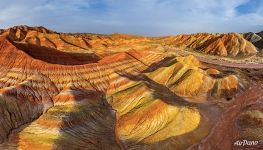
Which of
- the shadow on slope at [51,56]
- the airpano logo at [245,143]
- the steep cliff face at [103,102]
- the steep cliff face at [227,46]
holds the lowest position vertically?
the steep cliff face at [227,46]

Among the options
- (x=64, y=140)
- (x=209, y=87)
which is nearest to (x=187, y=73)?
(x=209, y=87)

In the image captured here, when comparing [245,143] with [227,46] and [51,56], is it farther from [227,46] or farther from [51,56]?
[227,46]

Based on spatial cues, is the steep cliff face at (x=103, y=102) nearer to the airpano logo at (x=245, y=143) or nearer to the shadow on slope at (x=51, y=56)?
the shadow on slope at (x=51, y=56)

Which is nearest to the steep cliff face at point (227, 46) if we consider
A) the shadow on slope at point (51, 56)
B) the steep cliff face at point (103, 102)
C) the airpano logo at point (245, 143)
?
the steep cliff face at point (103, 102)

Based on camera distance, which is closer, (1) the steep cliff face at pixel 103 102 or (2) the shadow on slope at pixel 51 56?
(1) the steep cliff face at pixel 103 102

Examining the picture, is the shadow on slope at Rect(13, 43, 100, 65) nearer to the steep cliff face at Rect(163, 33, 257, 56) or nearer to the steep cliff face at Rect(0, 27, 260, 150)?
the steep cliff face at Rect(0, 27, 260, 150)

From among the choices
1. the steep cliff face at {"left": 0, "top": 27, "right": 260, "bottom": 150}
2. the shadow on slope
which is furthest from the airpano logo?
the shadow on slope

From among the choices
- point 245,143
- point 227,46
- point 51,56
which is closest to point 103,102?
point 51,56

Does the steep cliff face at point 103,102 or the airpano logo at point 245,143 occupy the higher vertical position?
the steep cliff face at point 103,102
